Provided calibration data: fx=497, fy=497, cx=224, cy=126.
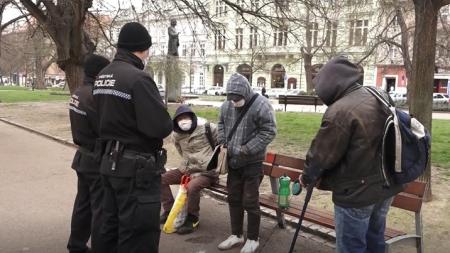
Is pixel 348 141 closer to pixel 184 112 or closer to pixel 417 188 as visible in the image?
pixel 417 188

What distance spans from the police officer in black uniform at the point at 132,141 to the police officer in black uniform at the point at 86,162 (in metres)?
0.57

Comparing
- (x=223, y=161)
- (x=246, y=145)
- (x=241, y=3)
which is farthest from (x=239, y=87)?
(x=241, y=3)

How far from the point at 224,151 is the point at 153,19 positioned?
773 cm

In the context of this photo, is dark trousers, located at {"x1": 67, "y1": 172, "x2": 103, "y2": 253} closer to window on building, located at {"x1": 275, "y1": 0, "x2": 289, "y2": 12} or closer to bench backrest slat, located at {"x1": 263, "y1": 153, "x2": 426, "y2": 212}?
bench backrest slat, located at {"x1": 263, "y1": 153, "x2": 426, "y2": 212}

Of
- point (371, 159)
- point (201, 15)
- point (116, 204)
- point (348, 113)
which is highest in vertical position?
point (201, 15)

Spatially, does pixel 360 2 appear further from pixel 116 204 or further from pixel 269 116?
pixel 116 204

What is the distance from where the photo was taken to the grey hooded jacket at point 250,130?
4.59 meters

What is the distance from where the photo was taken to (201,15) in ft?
35.5

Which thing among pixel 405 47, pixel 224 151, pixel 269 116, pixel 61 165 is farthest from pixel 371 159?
pixel 405 47

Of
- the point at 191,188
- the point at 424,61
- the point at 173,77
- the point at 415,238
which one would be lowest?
the point at 415,238

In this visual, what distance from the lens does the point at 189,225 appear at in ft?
17.5

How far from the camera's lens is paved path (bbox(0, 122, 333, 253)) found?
16.0 feet

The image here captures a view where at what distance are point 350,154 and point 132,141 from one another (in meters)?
1.44

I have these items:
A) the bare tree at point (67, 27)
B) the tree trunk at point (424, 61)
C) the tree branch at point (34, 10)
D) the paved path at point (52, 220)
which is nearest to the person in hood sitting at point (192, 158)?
the paved path at point (52, 220)
